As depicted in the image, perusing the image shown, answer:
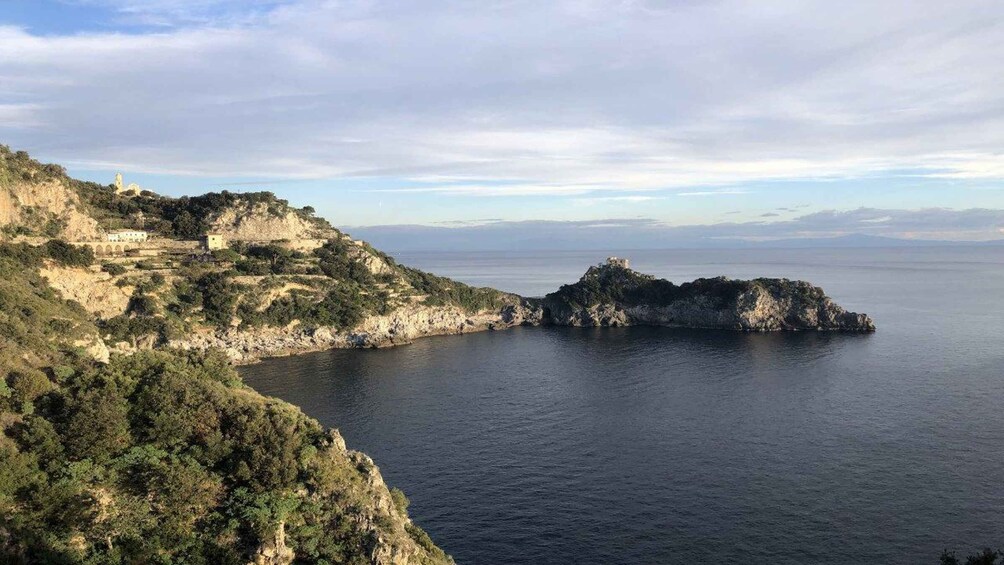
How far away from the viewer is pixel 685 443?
5622 centimetres

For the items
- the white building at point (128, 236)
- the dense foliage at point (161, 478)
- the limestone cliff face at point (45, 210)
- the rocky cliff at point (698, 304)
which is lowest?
the dense foliage at point (161, 478)

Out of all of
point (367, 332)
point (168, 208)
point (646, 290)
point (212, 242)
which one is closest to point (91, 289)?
point (212, 242)

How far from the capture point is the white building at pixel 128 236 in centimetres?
10631

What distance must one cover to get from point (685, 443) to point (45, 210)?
9727 cm

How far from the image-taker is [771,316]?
118 m

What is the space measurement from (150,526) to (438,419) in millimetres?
38822

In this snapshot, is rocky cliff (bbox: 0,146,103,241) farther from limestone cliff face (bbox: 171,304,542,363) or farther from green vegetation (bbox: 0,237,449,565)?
green vegetation (bbox: 0,237,449,565)

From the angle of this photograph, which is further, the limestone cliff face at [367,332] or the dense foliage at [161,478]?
the limestone cliff face at [367,332]

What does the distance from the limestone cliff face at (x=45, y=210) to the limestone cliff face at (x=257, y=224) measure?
68.9 feet

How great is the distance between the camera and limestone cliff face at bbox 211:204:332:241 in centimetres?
12144

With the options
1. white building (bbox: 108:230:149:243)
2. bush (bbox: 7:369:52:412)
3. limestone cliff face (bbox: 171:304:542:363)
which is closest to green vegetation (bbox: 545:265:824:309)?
limestone cliff face (bbox: 171:304:542:363)

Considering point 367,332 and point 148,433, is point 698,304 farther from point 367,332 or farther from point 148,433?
point 148,433

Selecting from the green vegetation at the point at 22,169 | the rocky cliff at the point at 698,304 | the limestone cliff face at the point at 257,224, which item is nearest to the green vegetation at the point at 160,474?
the green vegetation at the point at 22,169

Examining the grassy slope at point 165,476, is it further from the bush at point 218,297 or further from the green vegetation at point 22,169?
the green vegetation at point 22,169
